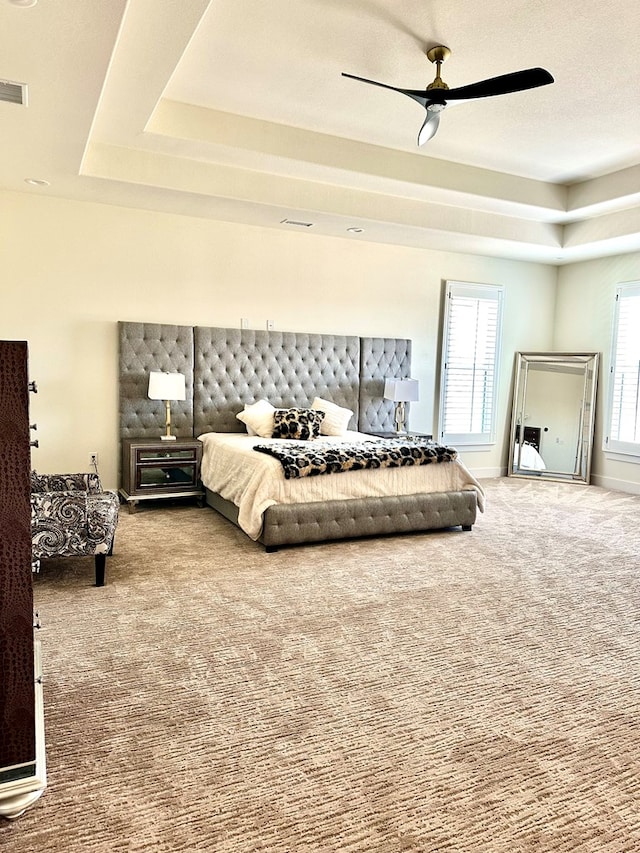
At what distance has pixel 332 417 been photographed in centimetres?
619

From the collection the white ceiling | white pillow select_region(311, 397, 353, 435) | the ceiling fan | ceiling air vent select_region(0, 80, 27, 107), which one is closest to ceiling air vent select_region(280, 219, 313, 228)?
the white ceiling

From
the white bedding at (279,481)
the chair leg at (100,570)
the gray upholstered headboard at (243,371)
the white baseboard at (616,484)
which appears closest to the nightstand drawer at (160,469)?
the white bedding at (279,481)

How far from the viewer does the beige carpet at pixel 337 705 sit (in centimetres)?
176

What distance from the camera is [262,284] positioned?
250 inches

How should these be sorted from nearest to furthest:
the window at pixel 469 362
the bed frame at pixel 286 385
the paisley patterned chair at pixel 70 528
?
the paisley patterned chair at pixel 70 528
the bed frame at pixel 286 385
the window at pixel 469 362

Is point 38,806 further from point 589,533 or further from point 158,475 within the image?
point 589,533

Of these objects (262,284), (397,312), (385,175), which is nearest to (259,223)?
(262,284)

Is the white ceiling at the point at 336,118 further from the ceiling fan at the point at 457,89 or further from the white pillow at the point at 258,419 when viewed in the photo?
the white pillow at the point at 258,419

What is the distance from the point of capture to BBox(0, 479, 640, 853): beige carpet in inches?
69.4

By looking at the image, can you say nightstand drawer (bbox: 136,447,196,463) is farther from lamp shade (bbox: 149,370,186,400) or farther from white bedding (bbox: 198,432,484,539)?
lamp shade (bbox: 149,370,186,400)

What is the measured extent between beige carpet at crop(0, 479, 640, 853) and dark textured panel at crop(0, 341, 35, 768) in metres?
0.24

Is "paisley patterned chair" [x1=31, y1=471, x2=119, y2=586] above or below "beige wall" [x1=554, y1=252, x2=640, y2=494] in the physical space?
below

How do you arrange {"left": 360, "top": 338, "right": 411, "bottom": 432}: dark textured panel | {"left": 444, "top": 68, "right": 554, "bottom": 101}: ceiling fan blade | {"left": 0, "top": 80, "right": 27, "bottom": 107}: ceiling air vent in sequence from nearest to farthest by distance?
{"left": 444, "top": 68, "right": 554, "bottom": 101}: ceiling fan blade → {"left": 0, "top": 80, "right": 27, "bottom": 107}: ceiling air vent → {"left": 360, "top": 338, "right": 411, "bottom": 432}: dark textured panel

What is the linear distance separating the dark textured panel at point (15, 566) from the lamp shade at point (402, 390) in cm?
502
